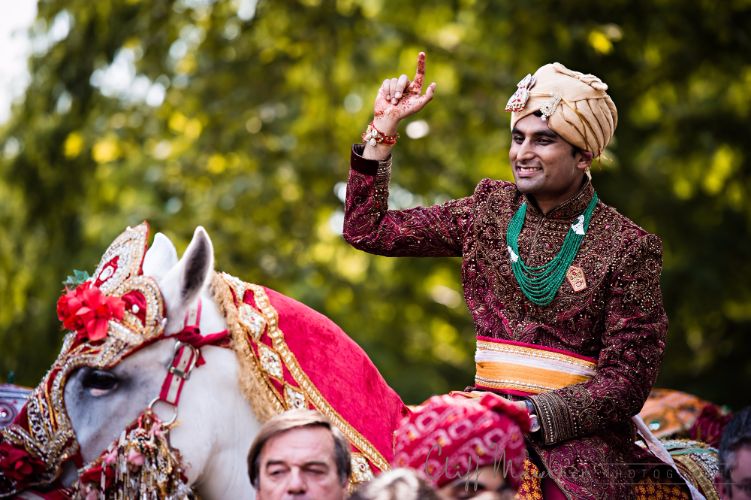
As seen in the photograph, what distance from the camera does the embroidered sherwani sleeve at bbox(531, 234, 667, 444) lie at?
157 inches

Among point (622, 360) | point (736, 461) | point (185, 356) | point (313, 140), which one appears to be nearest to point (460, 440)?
point (622, 360)

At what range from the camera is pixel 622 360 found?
13.3 feet

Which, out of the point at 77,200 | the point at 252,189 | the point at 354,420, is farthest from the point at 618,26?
the point at 354,420

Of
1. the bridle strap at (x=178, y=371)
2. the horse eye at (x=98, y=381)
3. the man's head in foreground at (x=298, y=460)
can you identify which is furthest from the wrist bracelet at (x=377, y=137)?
the horse eye at (x=98, y=381)

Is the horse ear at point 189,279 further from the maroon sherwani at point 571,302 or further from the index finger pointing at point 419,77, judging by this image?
the index finger pointing at point 419,77

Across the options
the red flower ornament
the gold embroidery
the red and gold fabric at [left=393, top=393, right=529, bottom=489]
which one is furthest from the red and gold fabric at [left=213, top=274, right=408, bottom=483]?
the red and gold fabric at [left=393, top=393, right=529, bottom=489]

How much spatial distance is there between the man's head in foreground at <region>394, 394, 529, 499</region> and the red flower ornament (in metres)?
1.02

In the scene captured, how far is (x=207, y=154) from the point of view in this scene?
37.4ft

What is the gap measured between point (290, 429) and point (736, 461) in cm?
152

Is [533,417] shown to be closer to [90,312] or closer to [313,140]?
[90,312]

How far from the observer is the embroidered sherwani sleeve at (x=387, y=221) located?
14.5 feet

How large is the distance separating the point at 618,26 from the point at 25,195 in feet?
18.7

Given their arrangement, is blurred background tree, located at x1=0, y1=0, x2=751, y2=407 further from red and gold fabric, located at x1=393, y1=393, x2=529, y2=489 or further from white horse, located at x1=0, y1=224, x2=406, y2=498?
red and gold fabric, located at x1=393, y1=393, x2=529, y2=489

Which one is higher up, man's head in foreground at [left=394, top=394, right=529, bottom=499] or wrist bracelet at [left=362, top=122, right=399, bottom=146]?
wrist bracelet at [left=362, top=122, right=399, bottom=146]
